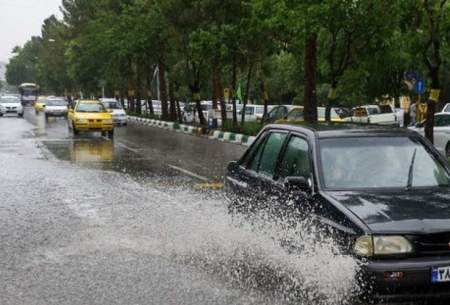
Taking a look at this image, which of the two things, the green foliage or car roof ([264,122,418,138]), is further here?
the green foliage

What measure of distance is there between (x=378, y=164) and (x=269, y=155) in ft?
A: 4.33

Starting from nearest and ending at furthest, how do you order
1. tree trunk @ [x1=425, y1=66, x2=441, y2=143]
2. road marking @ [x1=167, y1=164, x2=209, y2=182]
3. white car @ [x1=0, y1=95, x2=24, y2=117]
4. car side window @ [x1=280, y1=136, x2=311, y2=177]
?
1. car side window @ [x1=280, y1=136, x2=311, y2=177]
2. road marking @ [x1=167, y1=164, x2=209, y2=182]
3. tree trunk @ [x1=425, y1=66, x2=441, y2=143]
4. white car @ [x1=0, y1=95, x2=24, y2=117]

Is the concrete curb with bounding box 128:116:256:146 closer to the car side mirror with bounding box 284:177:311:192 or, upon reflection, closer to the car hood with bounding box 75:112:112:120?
the car hood with bounding box 75:112:112:120

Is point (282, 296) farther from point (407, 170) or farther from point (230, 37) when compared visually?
point (230, 37)

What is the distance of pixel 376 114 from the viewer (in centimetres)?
3728

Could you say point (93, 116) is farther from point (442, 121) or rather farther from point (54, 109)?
point (54, 109)

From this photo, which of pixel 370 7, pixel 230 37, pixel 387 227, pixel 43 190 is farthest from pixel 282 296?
pixel 230 37

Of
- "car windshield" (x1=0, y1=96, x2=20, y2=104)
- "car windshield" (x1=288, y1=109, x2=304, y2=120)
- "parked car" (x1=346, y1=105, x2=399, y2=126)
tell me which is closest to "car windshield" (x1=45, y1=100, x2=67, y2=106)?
"car windshield" (x1=0, y1=96, x2=20, y2=104)

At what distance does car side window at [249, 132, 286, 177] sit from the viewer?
6.80 metres

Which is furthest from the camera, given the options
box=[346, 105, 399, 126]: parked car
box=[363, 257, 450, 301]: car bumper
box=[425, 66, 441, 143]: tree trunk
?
box=[346, 105, 399, 126]: parked car

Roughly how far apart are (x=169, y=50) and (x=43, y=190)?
91.8 ft

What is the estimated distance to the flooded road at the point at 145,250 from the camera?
5730mm

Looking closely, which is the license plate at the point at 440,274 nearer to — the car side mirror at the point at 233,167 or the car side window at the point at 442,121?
the car side mirror at the point at 233,167

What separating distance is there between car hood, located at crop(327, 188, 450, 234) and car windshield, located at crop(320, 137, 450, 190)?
252mm
